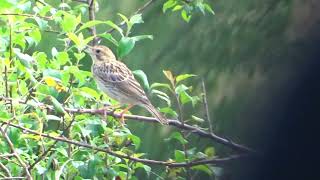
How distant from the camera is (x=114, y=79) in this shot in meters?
4.20

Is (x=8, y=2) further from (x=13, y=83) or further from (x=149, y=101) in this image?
(x=149, y=101)

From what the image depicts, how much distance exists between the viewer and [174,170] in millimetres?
2619

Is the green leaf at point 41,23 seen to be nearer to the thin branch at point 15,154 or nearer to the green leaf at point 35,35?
the green leaf at point 35,35

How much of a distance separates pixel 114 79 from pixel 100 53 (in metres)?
0.18

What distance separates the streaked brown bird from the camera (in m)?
3.77

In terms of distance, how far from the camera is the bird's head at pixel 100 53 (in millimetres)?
3896

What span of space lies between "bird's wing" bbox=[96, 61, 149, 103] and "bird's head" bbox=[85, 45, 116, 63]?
52 millimetres

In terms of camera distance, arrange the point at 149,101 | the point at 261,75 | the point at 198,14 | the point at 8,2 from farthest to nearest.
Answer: the point at 149,101, the point at 198,14, the point at 8,2, the point at 261,75

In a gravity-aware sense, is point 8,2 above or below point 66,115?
above

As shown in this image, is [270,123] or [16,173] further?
[16,173]

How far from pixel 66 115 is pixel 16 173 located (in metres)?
0.34

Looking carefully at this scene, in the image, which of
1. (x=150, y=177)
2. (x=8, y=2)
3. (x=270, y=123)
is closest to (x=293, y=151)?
(x=270, y=123)

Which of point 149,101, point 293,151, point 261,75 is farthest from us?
point 149,101

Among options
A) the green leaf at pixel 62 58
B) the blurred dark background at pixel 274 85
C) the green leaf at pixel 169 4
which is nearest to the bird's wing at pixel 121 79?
the green leaf at pixel 169 4
